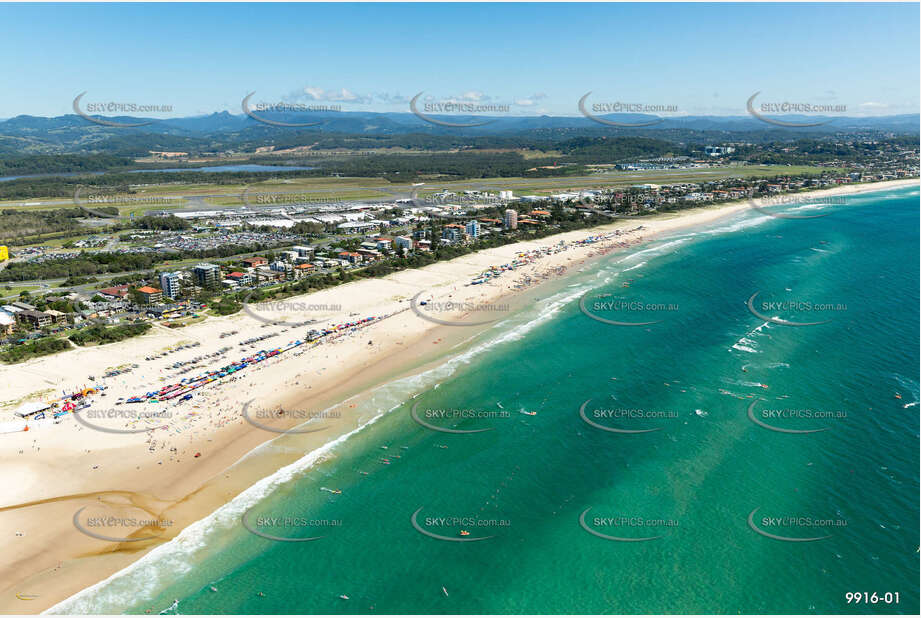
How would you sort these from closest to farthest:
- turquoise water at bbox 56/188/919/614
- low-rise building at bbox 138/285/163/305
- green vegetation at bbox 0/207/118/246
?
turquoise water at bbox 56/188/919/614, low-rise building at bbox 138/285/163/305, green vegetation at bbox 0/207/118/246

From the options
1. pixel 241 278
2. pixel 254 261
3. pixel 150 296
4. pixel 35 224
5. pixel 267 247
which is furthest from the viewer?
pixel 35 224

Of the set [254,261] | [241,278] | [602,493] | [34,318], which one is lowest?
[602,493]

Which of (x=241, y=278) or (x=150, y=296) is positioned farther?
(x=241, y=278)

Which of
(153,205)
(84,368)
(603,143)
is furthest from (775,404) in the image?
(603,143)

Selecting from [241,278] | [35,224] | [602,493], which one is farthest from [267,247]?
[602,493]

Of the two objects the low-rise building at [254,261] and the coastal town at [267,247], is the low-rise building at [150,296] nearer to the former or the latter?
the coastal town at [267,247]

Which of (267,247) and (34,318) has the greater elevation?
(267,247)

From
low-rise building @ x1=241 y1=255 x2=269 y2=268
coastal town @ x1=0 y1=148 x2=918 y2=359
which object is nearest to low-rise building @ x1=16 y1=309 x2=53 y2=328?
coastal town @ x1=0 y1=148 x2=918 y2=359

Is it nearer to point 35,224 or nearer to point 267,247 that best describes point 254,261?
point 267,247

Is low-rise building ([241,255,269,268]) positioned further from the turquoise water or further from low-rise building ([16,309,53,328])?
the turquoise water

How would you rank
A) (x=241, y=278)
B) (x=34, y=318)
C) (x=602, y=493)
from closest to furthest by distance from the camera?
(x=602, y=493) < (x=34, y=318) < (x=241, y=278)
